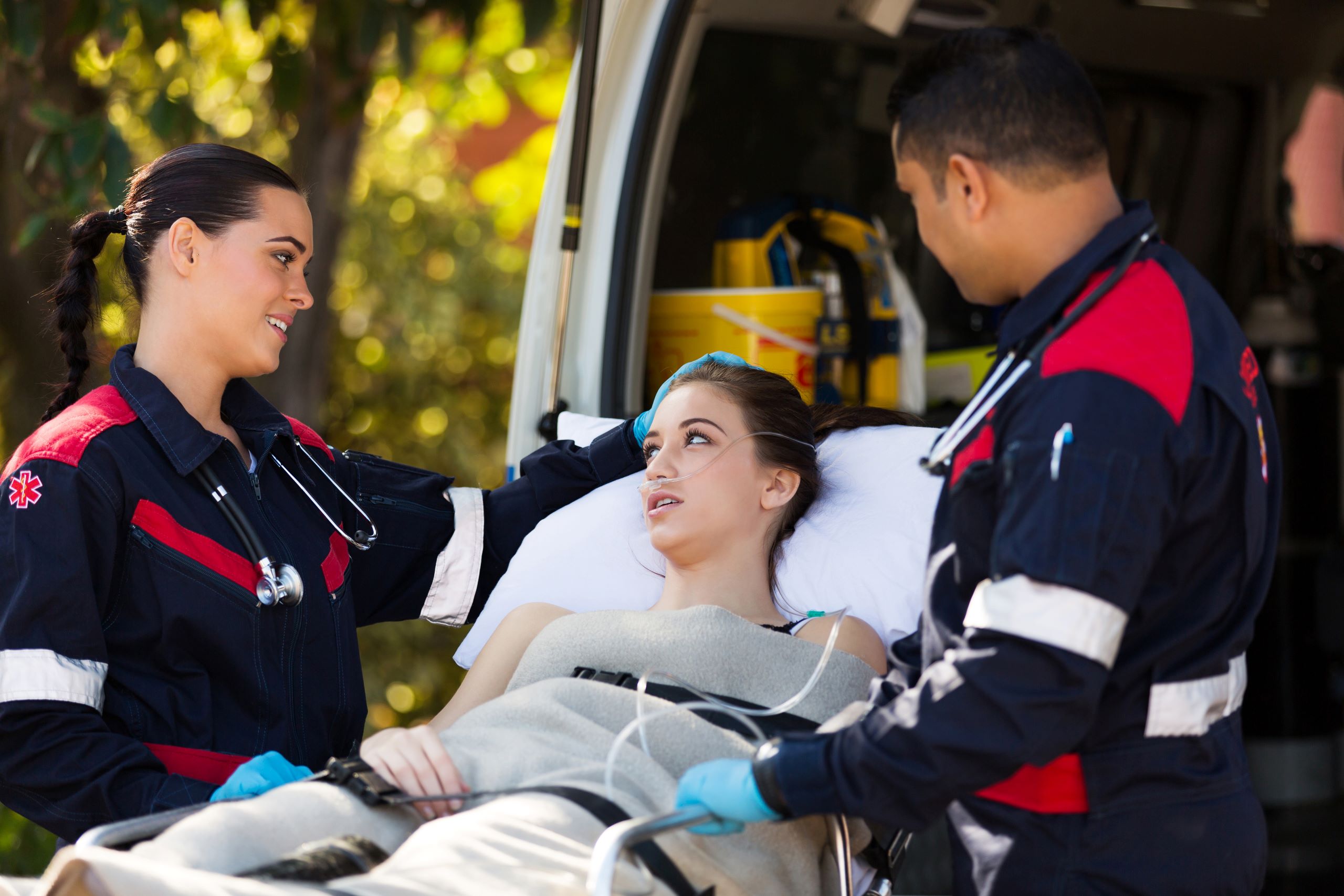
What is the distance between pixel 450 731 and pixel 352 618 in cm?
48

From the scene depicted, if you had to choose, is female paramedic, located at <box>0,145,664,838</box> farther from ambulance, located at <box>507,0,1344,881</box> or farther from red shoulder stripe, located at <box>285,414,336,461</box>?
ambulance, located at <box>507,0,1344,881</box>

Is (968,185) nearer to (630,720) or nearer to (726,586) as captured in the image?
(630,720)

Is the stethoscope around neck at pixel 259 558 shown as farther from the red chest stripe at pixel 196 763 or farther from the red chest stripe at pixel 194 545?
the red chest stripe at pixel 196 763

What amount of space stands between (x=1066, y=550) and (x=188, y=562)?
140 centimetres

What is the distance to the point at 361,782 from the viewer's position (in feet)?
5.96

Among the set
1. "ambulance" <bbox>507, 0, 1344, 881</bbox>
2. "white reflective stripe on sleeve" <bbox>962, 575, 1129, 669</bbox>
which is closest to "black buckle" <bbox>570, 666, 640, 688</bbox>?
"white reflective stripe on sleeve" <bbox>962, 575, 1129, 669</bbox>

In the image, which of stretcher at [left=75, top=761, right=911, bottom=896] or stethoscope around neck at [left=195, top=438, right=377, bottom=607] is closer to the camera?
stretcher at [left=75, top=761, right=911, bottom=896]

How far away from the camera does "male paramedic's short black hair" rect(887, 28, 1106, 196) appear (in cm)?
155

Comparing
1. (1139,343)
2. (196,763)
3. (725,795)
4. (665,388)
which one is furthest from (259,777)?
(1139,343)

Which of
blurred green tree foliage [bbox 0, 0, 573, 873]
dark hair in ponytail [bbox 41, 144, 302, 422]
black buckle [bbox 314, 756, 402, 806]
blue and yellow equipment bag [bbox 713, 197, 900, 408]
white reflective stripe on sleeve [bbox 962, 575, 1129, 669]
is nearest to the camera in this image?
white reflective stripe on sleeve [bbox 962, 575, 1129, 669]

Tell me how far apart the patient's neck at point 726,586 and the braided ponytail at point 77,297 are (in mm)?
1157

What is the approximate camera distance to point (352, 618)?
2426 mm

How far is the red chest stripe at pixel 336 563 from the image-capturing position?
7.72ft

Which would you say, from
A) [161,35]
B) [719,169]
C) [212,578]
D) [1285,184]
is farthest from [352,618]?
[1285,184]
